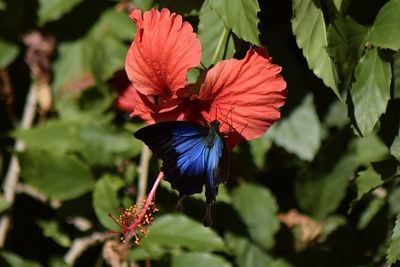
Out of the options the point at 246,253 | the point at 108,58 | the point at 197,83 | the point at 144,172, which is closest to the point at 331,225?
the point at 246,253

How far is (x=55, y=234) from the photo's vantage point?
2.14 m

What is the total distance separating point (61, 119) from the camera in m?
2.13

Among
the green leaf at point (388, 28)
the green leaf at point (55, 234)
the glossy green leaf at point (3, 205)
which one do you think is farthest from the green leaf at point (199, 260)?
the green leaf at point (388, 28)

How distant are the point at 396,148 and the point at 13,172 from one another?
47.5 inches

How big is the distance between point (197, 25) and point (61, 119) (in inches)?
32.3

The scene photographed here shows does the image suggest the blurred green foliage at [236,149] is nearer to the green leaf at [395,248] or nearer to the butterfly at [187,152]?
the green leaf at [395,248]

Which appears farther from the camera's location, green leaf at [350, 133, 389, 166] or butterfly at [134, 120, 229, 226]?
green leaf at [350, 133, 389, 166]

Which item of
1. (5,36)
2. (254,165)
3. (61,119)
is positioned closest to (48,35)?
(5,36)

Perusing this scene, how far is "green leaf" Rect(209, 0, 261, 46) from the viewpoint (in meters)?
1.22

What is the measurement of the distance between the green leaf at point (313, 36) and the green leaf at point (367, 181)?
0.25 meters

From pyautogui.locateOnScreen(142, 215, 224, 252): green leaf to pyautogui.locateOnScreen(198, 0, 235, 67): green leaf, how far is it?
1.81ft

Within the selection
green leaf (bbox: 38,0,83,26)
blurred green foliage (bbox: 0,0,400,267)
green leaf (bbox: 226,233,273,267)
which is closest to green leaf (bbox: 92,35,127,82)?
blurred green foliage (bbox: 0,0,400,267)

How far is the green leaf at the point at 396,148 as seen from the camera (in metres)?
1.33

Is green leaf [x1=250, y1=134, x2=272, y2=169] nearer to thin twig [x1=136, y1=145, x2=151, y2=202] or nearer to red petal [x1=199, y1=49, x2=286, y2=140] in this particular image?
thin twig [x1=136, y1=145, x2=151, y2=202]
